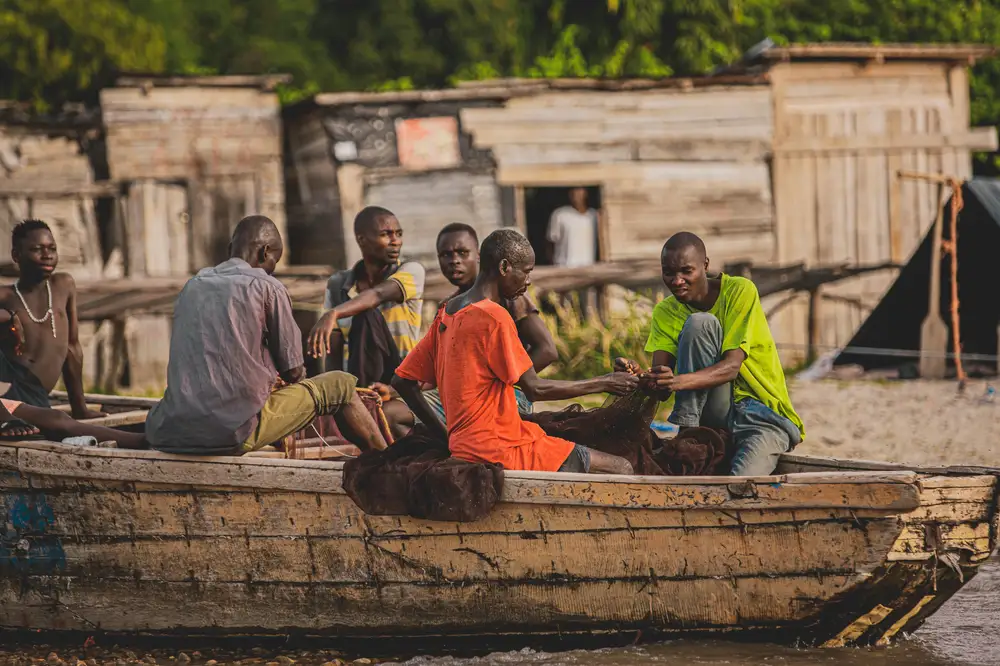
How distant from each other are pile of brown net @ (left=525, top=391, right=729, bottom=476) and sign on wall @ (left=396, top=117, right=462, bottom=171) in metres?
8.44

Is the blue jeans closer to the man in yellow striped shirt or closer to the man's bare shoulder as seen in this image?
the man in yellow striped shirt

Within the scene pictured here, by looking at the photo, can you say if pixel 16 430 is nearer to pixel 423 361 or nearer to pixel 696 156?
pixel 423 361

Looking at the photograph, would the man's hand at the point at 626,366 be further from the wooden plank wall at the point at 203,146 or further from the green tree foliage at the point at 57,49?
the green tree foliage at the point at 57,49

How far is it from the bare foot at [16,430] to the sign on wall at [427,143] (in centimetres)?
828

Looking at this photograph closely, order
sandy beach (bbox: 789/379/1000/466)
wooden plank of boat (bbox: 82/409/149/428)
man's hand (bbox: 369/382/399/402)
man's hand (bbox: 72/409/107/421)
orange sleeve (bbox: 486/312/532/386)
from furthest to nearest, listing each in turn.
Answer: sandy beach (bbox: 789/379/1000/466)
man's hand (bbox: 72/409/107/421)
wooden plank of boat (bbox: 82/409/149/428)
man's hand (bbox: 369/382/399/402)
orange sleeve (bbox: 486/312/532/386)

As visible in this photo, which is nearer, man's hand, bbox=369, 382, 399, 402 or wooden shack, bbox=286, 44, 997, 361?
man's hand, bbox=369, 382, 399, 402

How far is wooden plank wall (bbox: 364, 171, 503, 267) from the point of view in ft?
44.2

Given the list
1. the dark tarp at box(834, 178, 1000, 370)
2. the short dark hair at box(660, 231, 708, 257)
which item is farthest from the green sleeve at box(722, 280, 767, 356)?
the dark tarp at box(834, 178, 1000, 370)

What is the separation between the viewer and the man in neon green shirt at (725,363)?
17.1ft

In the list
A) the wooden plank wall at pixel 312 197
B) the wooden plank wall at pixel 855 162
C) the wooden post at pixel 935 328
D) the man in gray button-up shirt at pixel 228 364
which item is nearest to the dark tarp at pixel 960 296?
the wooden post at pixel 935 328

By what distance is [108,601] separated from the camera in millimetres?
5355

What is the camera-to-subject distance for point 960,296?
37.4 ft

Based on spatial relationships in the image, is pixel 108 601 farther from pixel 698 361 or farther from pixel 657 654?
pixel 698 361

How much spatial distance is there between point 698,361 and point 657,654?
1.20m
